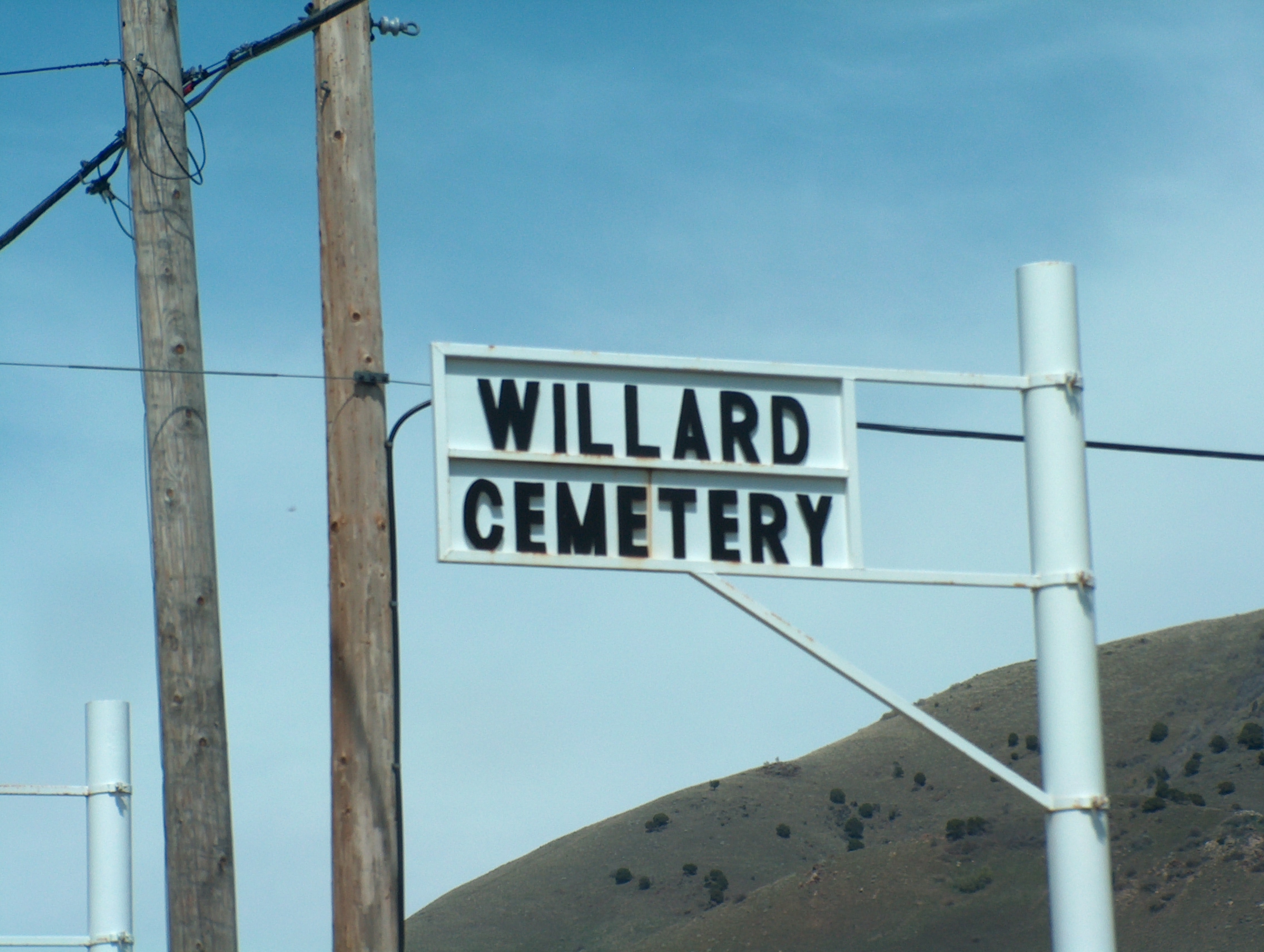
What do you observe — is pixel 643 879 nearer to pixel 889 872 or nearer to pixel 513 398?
pixel 889 872

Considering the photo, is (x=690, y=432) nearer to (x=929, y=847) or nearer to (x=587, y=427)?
(x=587, y=427)

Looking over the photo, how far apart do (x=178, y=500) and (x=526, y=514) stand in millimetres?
2478

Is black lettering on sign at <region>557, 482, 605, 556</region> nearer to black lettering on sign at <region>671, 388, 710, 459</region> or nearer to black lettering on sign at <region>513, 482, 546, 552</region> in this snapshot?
black lettering on sign at <region>513, 482, 546, 552</region>

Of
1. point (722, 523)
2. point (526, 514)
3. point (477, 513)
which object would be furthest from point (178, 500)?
point (722, 523)

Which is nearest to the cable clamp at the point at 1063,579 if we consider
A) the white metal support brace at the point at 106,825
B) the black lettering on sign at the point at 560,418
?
the black lettering on sign at the point at 560,418

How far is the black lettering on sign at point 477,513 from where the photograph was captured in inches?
275

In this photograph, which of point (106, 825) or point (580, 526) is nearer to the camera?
point (580, 526)

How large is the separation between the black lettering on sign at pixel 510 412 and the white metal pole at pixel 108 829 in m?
6.04

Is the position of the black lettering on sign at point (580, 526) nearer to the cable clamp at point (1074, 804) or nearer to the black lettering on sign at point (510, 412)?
the black lettering on sign at point (510, 412)

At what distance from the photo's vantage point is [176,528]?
866 cm

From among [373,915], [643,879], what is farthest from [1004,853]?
[373,915]

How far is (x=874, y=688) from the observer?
7316 mm

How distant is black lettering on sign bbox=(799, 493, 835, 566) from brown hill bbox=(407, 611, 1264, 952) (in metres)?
68.5

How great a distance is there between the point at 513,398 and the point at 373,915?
2729mm
